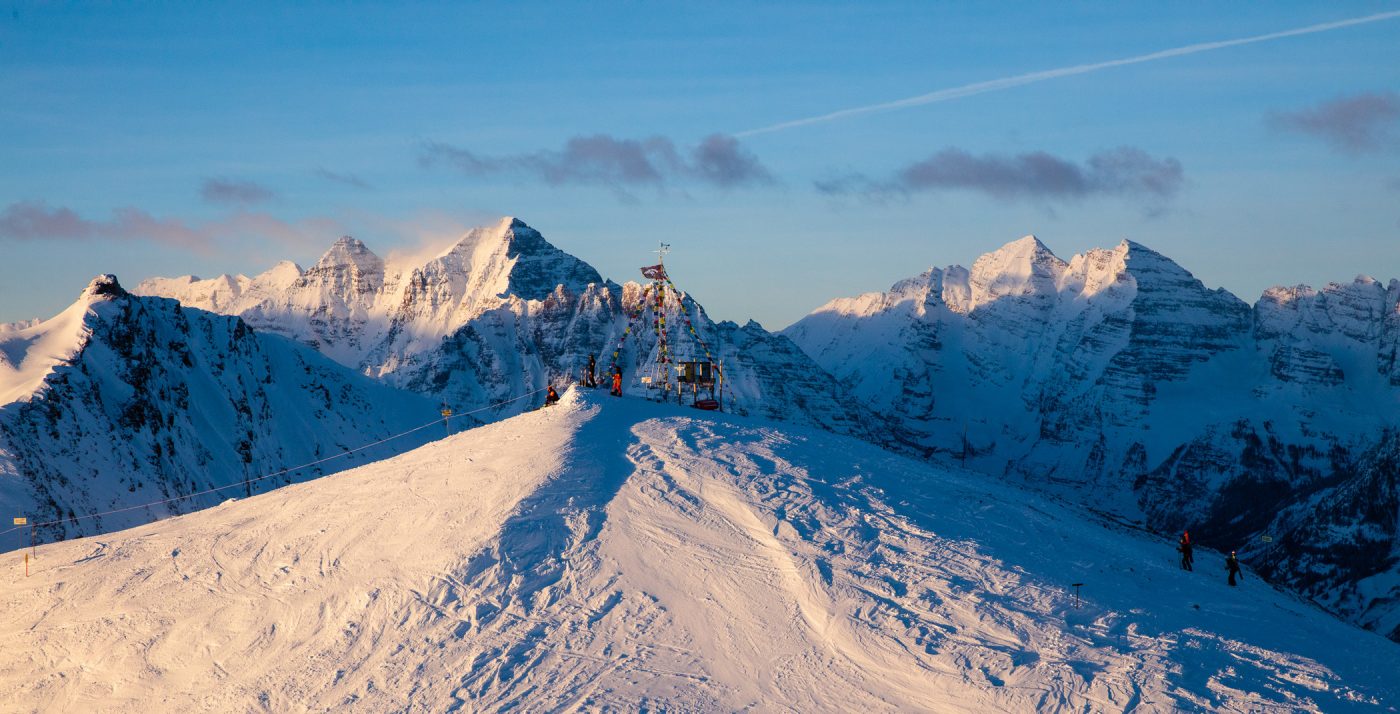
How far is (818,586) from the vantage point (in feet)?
176

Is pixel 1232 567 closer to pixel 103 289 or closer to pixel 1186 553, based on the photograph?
pixel 1186 553

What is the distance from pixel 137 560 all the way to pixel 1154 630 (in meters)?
41.2

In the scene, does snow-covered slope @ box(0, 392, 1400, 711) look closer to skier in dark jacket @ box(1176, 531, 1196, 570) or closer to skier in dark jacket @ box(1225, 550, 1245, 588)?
skier in dark jacket @ box(1225, 550, 1245, 588)

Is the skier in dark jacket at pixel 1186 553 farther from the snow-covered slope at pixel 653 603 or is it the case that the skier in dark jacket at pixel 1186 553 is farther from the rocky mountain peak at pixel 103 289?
the rocky mountain peak at pixel 103 289

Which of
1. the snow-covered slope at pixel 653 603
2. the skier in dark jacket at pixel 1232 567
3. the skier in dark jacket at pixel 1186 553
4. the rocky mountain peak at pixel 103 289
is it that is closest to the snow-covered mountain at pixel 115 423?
the rocky mountain peak at pixel 103 289

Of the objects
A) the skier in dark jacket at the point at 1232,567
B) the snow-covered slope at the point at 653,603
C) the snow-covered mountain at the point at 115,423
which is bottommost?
the snow-covered mountain at the point at 115,423

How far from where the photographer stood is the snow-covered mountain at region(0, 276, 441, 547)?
141m

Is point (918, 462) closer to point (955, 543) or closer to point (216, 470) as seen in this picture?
point (955, 543)

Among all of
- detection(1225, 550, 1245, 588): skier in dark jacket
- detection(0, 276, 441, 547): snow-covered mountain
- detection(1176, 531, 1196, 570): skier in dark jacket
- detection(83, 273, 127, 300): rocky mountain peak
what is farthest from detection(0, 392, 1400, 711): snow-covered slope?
detection(83, 273, 127, 300): rocky mountain peak

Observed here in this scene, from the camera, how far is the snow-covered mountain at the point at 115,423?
463 ft

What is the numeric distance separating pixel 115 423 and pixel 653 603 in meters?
126

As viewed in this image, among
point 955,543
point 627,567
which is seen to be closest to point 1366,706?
point 955,543

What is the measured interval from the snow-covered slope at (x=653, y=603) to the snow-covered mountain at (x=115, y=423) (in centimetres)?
6742

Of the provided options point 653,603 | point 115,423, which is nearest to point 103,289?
point 115,423
